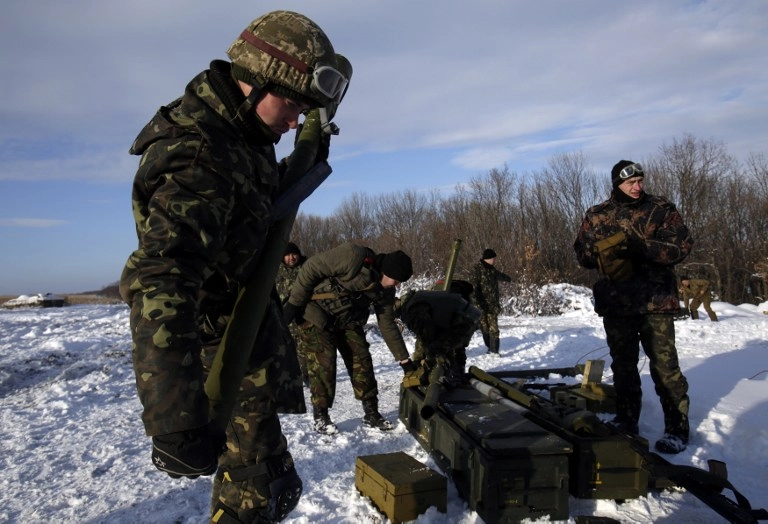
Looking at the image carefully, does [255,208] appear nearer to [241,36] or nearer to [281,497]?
[241,36]

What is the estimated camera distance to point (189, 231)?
162cm

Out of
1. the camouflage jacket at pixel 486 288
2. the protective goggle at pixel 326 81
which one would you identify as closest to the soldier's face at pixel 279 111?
the protective goggle at pixel 326 81

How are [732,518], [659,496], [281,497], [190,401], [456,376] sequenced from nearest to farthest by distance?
[190,401] < [281,497] < [732,518] < [659,496] < [456,376]

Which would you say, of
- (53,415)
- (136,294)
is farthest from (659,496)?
(53,415)

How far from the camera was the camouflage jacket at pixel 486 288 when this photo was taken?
10555mm

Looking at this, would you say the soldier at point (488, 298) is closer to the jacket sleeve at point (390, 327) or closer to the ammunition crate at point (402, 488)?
the jacket sleeve at point (390, 327)

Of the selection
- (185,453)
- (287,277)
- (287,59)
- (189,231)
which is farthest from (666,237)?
(287,277)

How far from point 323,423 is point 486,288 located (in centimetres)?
594

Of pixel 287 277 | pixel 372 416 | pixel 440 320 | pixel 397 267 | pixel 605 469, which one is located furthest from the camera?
pixel 287 277

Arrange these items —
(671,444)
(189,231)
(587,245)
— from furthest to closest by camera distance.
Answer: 1. (587,245)
2. (671,444)
3. (189,231)

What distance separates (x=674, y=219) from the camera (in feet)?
16.4

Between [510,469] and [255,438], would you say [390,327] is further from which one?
[255,438]

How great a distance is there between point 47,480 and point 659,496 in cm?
439

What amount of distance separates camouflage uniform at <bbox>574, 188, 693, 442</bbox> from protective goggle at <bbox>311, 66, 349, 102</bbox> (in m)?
3.69
